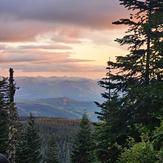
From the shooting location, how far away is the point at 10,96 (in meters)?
32.2

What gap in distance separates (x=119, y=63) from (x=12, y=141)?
1130 cm

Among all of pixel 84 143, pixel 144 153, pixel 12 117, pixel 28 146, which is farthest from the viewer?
pixel 28 146

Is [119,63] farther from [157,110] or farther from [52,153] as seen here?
[52,153]

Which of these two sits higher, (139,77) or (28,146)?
(139,77)

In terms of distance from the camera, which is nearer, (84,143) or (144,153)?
(144,153)

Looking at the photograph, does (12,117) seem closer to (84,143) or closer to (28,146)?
(84,143)

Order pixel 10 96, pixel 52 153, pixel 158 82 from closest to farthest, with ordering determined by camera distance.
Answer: pixel 158 82, pixel 10 96, pixel 52 153

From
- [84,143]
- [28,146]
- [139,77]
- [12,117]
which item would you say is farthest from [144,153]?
[28,146]

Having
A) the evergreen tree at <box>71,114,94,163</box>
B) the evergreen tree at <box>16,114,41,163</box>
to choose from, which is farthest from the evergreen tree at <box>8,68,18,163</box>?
the evergreen tree at <box>71,114,94,163</box>

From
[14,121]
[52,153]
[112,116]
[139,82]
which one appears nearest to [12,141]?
[14,121]

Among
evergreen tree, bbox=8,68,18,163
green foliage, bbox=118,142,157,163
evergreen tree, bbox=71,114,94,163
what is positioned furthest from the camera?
evergreen tree, bbox=71,114,94,163

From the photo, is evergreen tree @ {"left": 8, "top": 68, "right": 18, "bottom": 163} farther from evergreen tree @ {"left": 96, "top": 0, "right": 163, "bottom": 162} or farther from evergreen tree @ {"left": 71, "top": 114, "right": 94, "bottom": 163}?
evergreen tree @ {"left": 71, "top": 114, "right": 94, "bottom": 163}

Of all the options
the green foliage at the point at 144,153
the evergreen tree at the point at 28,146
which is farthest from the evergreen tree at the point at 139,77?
the evergreen tree at the point at 28,146

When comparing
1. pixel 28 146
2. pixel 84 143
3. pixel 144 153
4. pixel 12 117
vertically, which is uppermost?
pixel 12 117
